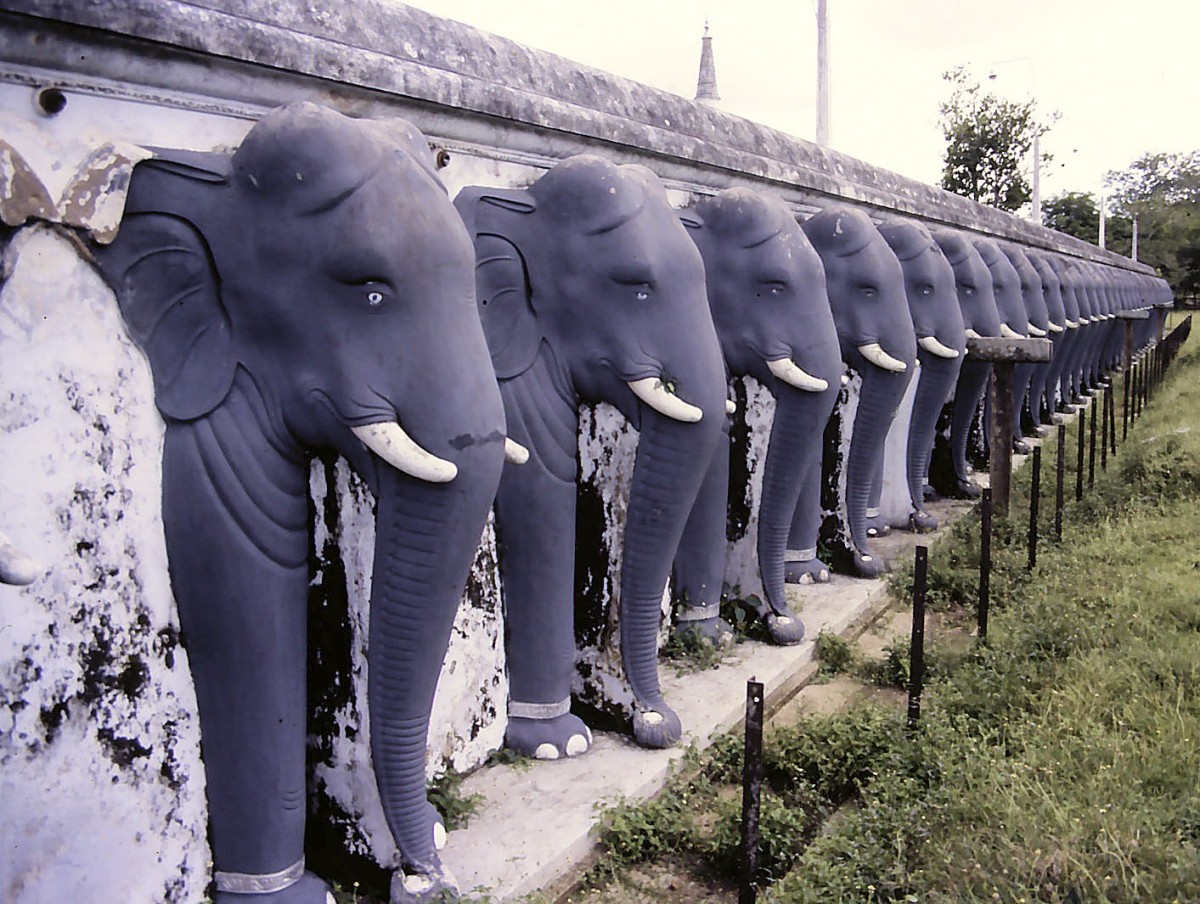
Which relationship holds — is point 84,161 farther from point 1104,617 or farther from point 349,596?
point 1104,617

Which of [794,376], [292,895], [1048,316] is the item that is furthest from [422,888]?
[1048,316]

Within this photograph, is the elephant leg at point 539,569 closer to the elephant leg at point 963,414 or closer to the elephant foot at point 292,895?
the elephant foot at point 292,895

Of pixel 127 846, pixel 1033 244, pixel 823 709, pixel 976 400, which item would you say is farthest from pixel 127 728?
pixel 1033 244

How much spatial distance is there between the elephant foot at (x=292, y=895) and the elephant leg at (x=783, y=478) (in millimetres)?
2893

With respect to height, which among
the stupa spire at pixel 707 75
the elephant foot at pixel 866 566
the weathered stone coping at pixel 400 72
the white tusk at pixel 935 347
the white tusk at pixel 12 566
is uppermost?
the stupa spire at pixel 707 75

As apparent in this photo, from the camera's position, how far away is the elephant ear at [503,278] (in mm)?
3760

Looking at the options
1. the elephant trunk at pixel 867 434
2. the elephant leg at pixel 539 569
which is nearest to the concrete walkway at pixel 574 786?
the elephant leg at pixel 539 569

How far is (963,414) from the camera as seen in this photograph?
904 cm

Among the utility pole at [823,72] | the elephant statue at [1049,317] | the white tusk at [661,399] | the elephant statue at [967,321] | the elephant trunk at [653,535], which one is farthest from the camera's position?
the utility pole at [823,72]

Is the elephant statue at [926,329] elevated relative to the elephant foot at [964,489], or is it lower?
elevated

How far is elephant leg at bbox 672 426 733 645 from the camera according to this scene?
5098 millimetres

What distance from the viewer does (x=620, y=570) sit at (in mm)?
4250

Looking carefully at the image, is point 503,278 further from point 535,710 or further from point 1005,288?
point 1005,288

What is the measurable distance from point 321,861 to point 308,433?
1.23m
